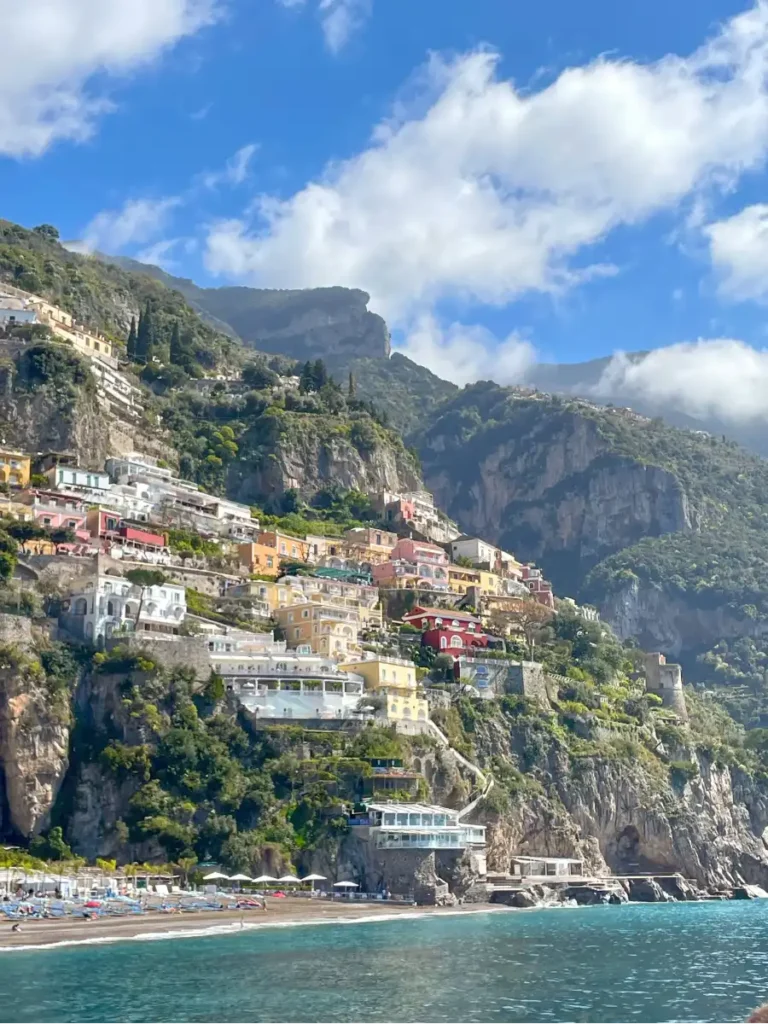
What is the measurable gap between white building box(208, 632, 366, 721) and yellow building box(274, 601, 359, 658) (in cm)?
408

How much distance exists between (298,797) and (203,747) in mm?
5763

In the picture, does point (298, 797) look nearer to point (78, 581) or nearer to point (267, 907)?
point (267, 907)

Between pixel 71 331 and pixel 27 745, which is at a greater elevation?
pixel 71 331

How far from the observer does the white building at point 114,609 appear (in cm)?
7969

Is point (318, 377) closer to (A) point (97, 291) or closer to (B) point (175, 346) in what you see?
(B) point (175, 346)

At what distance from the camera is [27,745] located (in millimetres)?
72250

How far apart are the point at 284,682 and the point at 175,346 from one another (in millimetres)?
60616

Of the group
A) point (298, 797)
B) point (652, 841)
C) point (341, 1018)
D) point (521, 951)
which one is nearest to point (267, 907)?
point (298, 797)

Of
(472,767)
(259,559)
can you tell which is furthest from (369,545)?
(472,767)

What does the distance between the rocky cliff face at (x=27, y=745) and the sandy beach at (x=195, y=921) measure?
1126 cm

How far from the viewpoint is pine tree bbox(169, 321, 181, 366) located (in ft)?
436

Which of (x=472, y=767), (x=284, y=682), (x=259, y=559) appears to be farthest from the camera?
(x=259, y=559)

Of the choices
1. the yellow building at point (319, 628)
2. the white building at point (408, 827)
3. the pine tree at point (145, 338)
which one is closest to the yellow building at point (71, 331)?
the pine tree at point (145, 338)

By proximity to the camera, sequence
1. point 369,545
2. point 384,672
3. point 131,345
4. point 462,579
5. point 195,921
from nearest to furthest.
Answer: point 195,921
point 384,672
point 369,545
point 462,579
point 131,345
